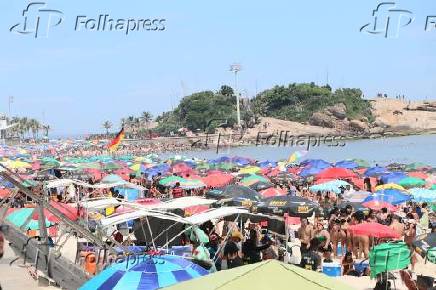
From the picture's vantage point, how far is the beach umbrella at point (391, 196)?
16312 millimetres

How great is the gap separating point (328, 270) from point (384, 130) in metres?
124

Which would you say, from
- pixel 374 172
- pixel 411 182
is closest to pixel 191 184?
pixel 411 182

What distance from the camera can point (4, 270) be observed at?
11984 millimetres

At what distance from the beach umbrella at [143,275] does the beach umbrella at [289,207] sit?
264 inches

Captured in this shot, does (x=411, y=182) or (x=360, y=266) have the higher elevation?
(x=411, y=182)

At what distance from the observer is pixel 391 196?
16.8 m

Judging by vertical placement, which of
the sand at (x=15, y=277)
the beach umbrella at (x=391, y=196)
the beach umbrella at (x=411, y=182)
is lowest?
the sand at (x=15, y=277)

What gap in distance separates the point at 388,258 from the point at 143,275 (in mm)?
4462

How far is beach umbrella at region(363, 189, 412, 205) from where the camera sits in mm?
16312

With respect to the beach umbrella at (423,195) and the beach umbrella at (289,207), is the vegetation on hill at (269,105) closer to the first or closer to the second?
the beach umbrella at (423,195)

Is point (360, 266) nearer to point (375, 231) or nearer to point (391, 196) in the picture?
point (375, 231)

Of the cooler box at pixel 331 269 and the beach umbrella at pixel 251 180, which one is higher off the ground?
the beach umbrella at pixel 251 180

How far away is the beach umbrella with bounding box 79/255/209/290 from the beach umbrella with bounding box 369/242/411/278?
3672 mm

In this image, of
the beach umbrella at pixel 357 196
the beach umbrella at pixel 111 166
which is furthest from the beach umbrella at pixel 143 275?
the beach umbrella at pixel 111 166
